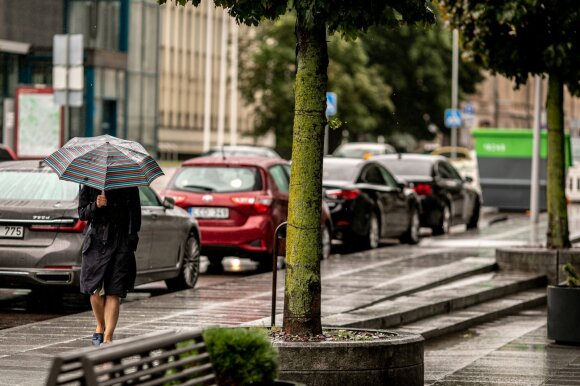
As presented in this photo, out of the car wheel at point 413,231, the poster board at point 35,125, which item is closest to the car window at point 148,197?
the car wheel at point 413,231

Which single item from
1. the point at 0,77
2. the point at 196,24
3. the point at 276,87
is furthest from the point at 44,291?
the point at 196,24

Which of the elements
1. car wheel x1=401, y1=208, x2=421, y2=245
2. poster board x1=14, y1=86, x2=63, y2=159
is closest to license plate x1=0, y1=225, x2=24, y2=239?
car wheel x1=401, y1=208, x2=421, y2=245

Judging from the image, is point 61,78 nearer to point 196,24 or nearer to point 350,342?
point 350,342

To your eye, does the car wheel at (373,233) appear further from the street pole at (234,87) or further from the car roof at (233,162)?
the street pole at (234,87)

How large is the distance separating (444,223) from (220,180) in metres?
10.1

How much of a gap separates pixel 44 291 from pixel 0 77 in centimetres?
3729

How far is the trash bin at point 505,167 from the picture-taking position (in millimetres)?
34969

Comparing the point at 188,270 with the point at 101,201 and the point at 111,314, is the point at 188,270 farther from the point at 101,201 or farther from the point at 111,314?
the point at 101,201

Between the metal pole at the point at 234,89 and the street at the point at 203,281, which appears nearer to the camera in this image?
the street at the point at 203,281

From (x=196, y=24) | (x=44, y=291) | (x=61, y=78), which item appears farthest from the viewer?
(x=196, y=24)

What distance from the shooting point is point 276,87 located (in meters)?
70.1

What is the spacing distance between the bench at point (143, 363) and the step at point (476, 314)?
6.93 m

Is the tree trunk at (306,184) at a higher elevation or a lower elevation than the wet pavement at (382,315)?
higher

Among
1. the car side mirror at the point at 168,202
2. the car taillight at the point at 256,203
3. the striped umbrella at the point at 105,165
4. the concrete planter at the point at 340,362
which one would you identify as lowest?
the concrete planter at the point at 340,362
